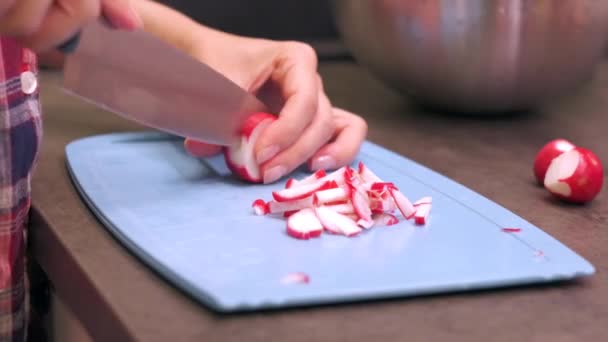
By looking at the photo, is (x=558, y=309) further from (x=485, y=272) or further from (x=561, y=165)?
(x=561, y=165)

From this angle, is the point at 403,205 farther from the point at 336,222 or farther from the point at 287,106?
the point at 287,106

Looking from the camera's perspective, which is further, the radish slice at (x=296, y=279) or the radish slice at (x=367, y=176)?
the radish slice at (x=367, y=176)

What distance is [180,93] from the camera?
0.97m

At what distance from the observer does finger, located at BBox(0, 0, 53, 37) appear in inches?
28.1

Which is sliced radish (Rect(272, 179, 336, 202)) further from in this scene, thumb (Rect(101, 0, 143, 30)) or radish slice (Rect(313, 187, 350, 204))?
thumb (Rect(101, 0, 143, 30))

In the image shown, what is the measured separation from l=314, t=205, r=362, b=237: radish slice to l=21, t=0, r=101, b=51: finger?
31 centimetres

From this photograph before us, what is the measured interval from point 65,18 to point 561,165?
0.62 meters

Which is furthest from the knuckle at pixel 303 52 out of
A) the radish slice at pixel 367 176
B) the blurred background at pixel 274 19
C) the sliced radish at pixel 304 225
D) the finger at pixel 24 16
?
the blurred background at pixel 274 19

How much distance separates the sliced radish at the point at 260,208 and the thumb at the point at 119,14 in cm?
24

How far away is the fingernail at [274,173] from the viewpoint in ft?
3.31

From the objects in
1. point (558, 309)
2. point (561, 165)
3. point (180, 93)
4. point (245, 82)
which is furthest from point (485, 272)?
point (245, 82)

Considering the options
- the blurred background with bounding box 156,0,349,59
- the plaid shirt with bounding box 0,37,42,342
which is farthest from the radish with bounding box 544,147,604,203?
the blurred background with bounding box 156,0,349,59

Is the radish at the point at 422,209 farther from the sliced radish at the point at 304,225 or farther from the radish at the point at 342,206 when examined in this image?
the sliced radish at the point at 304,225

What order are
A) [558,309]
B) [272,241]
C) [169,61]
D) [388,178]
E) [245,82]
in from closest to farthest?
Answer: [558,309] < [272,241] < [169,61] < [388,178] < [245,82]
